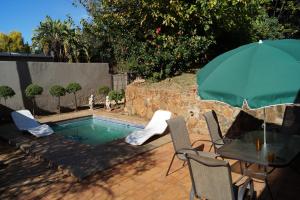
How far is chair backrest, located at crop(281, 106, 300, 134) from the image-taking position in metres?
6.46

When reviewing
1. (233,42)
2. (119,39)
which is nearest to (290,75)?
(119,39)

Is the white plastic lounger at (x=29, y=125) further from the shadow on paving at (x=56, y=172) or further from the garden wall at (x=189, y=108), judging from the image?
the garden wall at (x=189, y=108)

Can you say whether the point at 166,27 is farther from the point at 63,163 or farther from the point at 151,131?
the point at 63,163

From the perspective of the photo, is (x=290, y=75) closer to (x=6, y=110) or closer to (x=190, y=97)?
(x=190, y=97)

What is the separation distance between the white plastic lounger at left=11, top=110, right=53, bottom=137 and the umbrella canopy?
731 centimetres

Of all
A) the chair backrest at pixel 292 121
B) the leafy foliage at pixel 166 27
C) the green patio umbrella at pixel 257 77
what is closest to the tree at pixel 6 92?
the leafy foliage at pixel 166 27

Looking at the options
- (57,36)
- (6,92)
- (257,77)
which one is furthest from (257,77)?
(57,36)

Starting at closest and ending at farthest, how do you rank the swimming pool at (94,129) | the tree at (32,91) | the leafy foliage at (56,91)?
the swimming pool at (94,129)
the tree at (32,91)
the leafy foliage at (56,91)

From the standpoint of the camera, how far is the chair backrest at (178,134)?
6.22 meters

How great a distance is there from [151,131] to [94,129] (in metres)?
4.73

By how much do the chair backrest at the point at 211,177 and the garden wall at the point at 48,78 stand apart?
1218cm

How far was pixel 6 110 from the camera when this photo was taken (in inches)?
538

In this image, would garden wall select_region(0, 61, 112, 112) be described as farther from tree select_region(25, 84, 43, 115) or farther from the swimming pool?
the swimming pool

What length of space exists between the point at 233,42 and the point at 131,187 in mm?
12583
